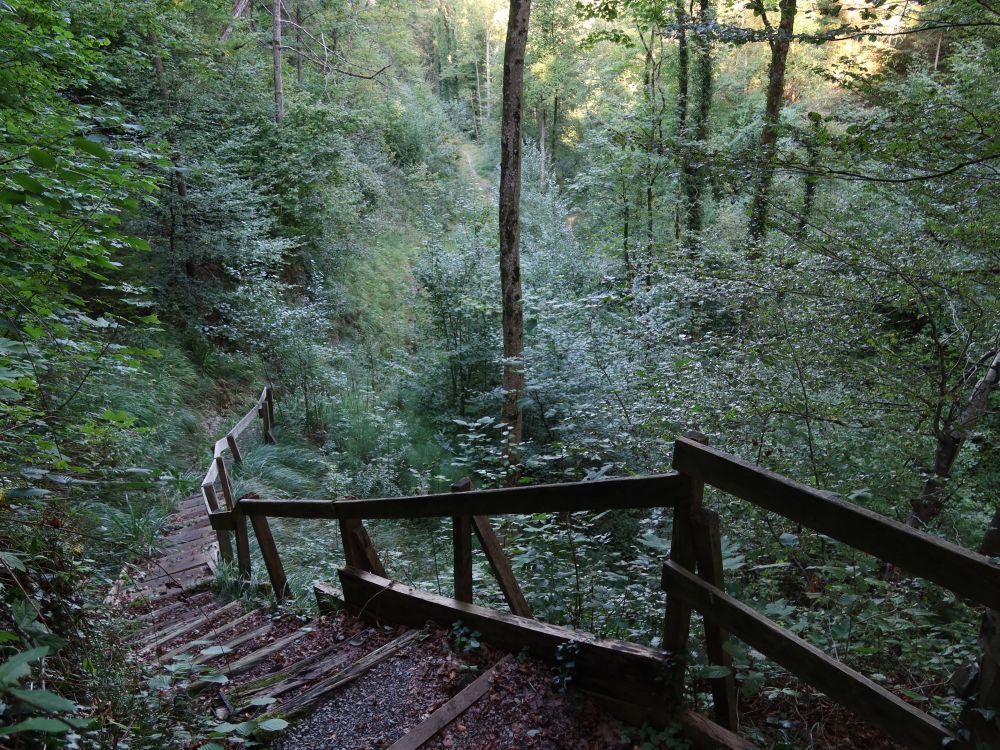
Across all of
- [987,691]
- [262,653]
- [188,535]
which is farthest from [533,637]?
[188,535]

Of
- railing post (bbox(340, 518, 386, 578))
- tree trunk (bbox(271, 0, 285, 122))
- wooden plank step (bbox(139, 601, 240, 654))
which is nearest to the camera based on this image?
railing post (bbox(340, 518, 386, 578))

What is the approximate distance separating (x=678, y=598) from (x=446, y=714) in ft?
4.28

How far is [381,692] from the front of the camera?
3.35 m

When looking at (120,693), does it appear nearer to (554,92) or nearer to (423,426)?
(423,426)

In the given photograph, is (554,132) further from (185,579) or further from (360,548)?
(360,548)

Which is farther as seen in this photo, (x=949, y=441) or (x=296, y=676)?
(x=949, y=441)

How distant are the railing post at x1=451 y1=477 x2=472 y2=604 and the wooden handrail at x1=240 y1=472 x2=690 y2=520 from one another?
7 centimetres

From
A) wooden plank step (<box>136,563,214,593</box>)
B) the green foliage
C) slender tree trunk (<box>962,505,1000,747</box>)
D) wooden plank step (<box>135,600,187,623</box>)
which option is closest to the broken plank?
the green foliage

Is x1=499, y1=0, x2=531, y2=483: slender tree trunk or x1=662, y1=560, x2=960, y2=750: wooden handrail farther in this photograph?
x1=499, y1=0, x2=531, y2=483: slender tree trunk

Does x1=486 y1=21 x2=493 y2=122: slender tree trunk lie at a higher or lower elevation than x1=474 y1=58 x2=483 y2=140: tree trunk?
higher

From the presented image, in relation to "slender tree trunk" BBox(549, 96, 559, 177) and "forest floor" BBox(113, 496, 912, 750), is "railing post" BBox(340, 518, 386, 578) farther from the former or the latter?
"slender tree trunk" BBox(549, 96, 559, 177)

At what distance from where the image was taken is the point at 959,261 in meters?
5.66

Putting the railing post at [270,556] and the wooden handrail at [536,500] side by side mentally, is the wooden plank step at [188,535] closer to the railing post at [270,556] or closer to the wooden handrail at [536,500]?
the railing post at [270,556]

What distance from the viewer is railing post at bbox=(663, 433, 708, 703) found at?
2.50 meters
